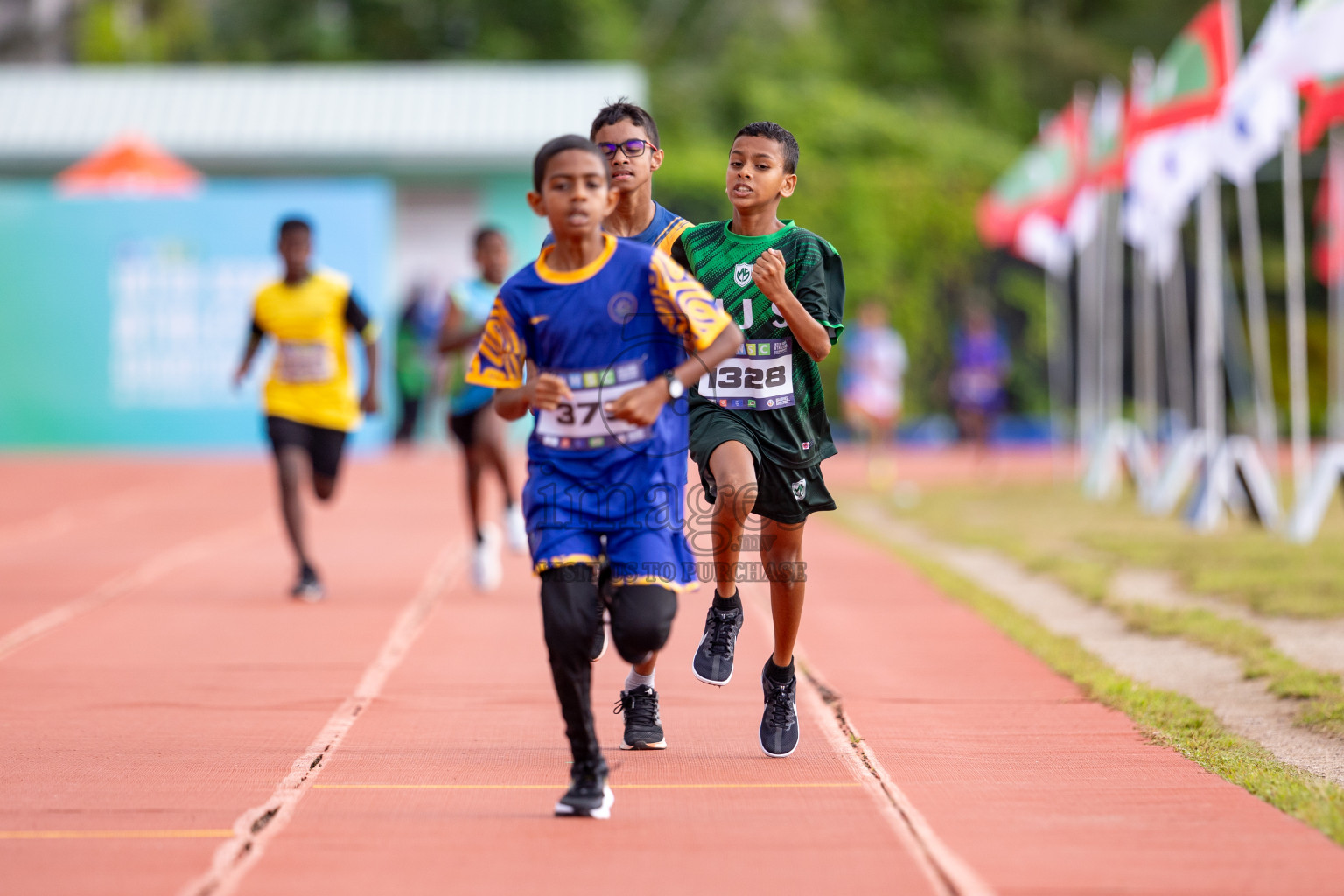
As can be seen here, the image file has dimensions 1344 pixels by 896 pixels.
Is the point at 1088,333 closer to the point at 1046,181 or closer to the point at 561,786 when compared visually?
the point at 1046,181

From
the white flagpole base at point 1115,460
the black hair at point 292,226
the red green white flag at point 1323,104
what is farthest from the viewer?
the white flagpole base at point 1115,460

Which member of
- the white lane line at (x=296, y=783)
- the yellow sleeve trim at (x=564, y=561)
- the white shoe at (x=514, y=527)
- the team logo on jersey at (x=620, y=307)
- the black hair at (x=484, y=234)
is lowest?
the white lane line at (x=296, y=783)

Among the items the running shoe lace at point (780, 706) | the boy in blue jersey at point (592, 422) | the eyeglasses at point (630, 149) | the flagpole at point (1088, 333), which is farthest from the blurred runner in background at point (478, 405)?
the flagpole at point (1088, 333)

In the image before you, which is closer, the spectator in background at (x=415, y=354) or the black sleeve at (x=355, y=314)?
the black sleeve at (x=355, y=314)

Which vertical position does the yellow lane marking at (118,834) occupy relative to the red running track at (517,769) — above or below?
above

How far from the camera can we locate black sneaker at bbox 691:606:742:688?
5758 mm

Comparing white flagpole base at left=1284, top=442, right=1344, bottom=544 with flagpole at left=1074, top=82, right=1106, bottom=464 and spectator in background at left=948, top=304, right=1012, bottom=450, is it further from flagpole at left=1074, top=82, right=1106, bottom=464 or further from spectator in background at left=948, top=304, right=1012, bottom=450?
spectator in background at left=948, top=304, right=1012, bottom=450

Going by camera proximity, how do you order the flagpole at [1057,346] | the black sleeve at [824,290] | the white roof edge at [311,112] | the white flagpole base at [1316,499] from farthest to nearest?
the flagpole at [1057,346], the white roof edge at [311,112], the white flagpole base at [1316,499], the black sleeve at [824,290]

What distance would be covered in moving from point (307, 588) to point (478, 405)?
1504mm

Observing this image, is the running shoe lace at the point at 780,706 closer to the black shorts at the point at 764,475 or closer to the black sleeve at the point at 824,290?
the black shorts at the point at 764,475

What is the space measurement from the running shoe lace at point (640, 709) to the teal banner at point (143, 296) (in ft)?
58.4

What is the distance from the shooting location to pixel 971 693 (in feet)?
23.0

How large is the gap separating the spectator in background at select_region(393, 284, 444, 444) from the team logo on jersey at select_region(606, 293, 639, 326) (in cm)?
1847

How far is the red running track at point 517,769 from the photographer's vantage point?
4320 mm
